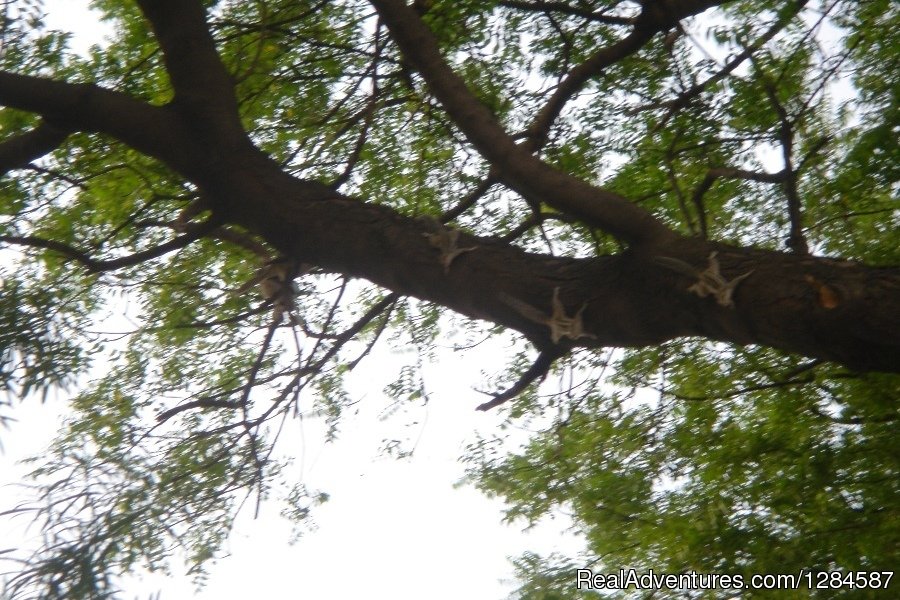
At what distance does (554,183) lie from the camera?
3.22 meters

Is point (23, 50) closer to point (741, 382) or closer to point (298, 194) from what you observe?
point (298, 194)

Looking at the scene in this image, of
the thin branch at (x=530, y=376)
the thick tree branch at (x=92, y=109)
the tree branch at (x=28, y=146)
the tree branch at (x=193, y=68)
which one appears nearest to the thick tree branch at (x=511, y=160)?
the thin branch at (x=530, y=376)

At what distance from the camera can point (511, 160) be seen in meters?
3.30

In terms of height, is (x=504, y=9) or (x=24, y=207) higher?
(x=504, y=9)

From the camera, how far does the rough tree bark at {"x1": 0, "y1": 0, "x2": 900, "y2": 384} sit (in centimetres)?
281

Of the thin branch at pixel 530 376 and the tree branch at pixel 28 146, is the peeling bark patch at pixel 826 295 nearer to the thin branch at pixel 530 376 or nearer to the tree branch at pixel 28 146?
the thin branch at pixel 530 376

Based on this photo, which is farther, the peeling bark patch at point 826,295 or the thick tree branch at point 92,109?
the thick tree branch at point 92,109

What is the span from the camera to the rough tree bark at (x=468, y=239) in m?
2.81

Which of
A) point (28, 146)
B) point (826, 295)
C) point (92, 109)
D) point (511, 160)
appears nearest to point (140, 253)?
point (92, 109)

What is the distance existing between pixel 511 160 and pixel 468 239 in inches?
13.9

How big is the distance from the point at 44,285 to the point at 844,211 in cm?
447

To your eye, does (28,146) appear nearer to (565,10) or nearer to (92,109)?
(92,109)

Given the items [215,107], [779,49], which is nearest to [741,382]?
[779,49]

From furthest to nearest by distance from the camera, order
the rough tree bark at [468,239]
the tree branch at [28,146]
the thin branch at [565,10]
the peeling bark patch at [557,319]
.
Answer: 1. the thin branch at [565,10]
2. the tree branch at [28,146]
3. the peeling bark patch at [557,319]
4. the rough tree bark at [468,239]
